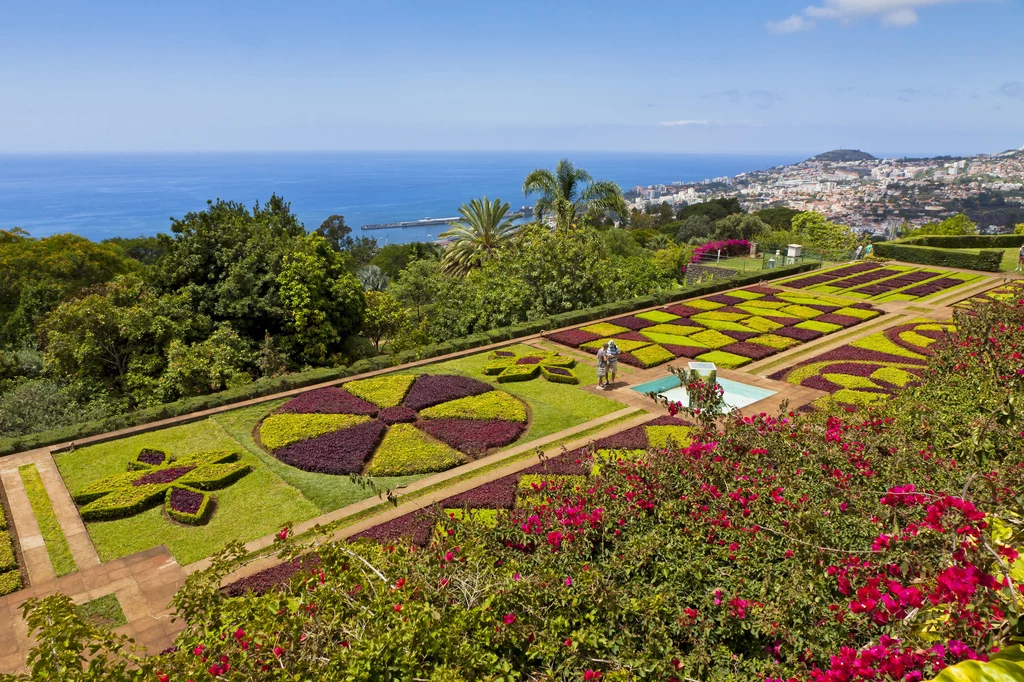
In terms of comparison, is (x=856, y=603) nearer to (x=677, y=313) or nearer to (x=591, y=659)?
(x=591, y=659)

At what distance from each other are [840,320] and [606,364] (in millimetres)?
13280

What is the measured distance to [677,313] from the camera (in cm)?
2592

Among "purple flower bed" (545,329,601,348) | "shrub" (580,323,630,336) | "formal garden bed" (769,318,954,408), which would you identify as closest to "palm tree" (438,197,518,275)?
"shrub" (580,323,630,336)

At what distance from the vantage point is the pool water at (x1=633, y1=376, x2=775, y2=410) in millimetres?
17109

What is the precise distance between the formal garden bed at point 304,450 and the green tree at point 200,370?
2.45 metres

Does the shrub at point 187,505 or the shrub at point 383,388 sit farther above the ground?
the shrub at point 383,388

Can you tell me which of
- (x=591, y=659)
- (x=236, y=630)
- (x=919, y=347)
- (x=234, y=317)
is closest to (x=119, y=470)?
(x=234, y=317)

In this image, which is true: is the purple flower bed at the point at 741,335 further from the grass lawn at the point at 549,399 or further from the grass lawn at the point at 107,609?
the grass lawn at the point at 107,609

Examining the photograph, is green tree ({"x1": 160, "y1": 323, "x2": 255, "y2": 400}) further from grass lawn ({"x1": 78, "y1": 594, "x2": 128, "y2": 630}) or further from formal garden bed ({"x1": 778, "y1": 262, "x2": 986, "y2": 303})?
formal garden bed ({"x1": 778, "y1": 262, "x2": 986, "y2": 303})

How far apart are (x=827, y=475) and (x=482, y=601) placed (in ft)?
15.0

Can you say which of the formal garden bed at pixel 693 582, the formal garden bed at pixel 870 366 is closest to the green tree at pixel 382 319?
the formal garden bed at pixel 870 366

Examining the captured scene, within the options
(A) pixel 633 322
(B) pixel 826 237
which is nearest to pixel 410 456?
(A) pixel 633 322

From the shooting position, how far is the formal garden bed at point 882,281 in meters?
30.0

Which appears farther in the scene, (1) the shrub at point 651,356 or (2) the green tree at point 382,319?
(2) the green tree at point 382,319
